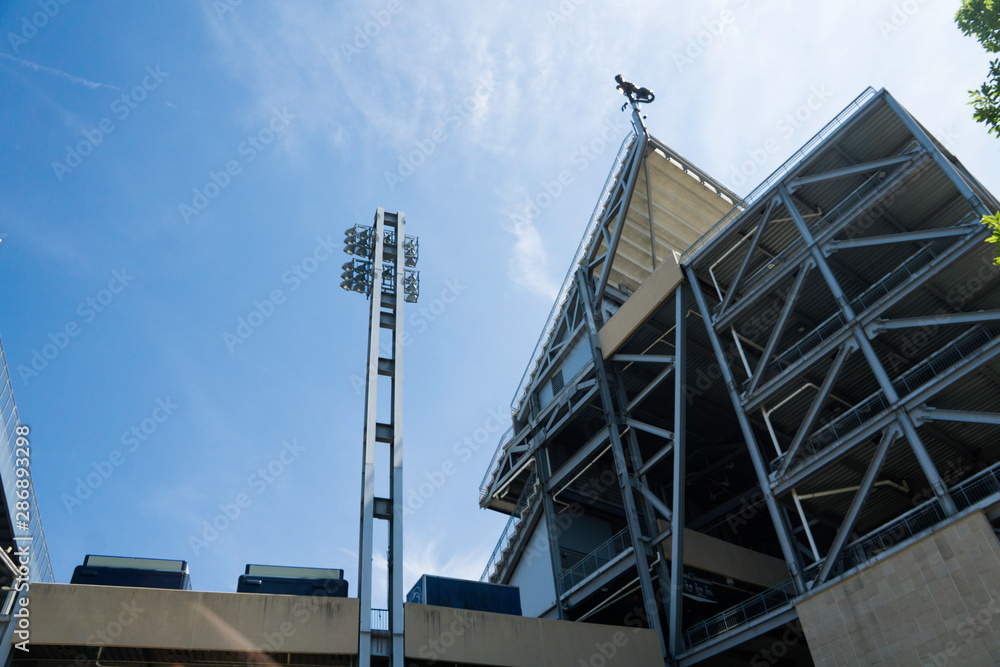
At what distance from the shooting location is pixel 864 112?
25.4m

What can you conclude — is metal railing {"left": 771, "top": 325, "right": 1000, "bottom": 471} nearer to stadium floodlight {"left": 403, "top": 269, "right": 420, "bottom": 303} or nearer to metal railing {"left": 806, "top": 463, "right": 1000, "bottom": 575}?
metal railing {"left": 806, "top": 463, "right": 1000, "bottom": 575}

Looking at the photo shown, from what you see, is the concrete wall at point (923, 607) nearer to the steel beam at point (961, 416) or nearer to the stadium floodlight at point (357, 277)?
the steel beam at point (961, 416)

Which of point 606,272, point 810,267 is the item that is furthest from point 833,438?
point 606,272

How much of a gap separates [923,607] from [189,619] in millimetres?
19960

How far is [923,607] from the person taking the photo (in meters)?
18.3

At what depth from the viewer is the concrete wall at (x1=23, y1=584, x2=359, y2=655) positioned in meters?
19.7

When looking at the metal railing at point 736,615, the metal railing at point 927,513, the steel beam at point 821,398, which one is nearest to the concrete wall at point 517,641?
the metal railing at point 736,615

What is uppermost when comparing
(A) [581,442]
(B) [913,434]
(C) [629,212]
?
(C) [629,212]

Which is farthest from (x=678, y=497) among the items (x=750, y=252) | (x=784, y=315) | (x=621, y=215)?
(x=621, y=215)

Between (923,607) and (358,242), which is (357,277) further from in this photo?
(923,607)

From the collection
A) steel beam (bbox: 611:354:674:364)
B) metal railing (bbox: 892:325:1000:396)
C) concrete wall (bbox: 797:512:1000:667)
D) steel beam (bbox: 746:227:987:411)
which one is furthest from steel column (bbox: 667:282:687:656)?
metal railing (bbox: 892:325:1000:396)

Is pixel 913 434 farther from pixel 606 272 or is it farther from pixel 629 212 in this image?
pixel 629 212

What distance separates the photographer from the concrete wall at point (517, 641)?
22609 mm

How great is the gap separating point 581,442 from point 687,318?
1011 cm
